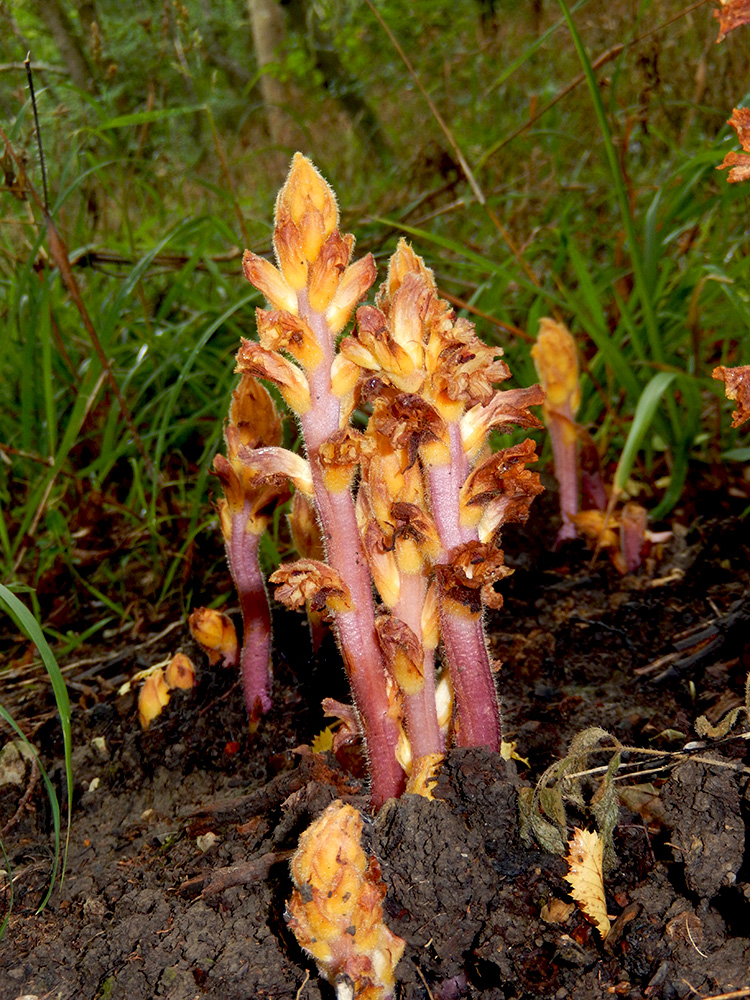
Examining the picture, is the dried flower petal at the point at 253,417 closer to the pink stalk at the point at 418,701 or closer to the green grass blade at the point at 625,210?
the pink stalk at the point at 418,701

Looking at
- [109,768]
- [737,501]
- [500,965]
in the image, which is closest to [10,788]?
[109,768]

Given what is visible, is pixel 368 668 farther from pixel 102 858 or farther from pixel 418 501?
pixel 102 858

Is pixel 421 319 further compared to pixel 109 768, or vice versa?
pixel 109 768

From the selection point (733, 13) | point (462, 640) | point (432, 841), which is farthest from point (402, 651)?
point (733, 13)

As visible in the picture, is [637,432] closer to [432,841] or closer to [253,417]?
[253,417]

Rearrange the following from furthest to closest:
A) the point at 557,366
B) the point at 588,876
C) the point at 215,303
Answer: the point at 215,303
the point at 557,366
the point at 588,876

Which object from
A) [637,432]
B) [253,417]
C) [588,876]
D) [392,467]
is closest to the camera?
[588,876]

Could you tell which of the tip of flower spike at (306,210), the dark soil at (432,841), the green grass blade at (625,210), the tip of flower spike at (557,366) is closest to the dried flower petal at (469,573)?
the dark soil at (432,841)
